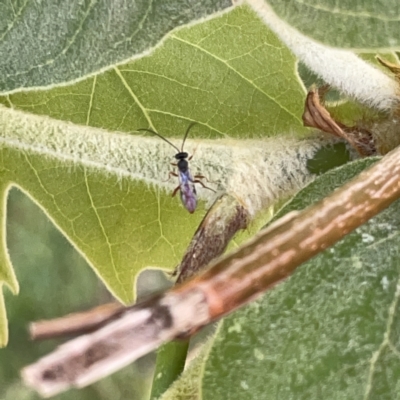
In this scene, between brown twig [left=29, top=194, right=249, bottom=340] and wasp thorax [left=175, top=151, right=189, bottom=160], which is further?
wasp thorax [left=175, top=151, right=189, bottom=160]

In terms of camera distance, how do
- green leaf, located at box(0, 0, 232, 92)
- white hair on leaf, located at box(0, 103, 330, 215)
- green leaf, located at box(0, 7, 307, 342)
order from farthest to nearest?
green leaf, located at box(0, 7, 307, 342), white hair on leaf, located at box(0, 103, 330, 215), green leaf, located at box(0, 0, 232, 92)

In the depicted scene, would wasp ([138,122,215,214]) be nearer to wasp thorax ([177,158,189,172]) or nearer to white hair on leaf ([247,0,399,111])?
wasp thorax ([177,158,189,172])

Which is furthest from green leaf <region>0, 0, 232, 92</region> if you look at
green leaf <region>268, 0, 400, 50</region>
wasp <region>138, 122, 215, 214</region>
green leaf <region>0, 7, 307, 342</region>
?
green leaf <region>0, 7, 307, 342</region>

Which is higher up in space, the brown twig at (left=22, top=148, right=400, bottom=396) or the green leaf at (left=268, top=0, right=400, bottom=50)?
the green leaf at (left=268, top=0, right=400, bottom=50)

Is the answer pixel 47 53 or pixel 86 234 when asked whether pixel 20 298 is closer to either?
pixel 86 234

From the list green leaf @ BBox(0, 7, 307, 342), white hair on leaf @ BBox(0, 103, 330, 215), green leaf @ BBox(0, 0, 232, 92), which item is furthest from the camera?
green leaf @ BBox(0, 7, 307, 342)

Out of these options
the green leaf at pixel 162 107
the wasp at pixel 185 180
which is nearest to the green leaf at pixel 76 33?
the wasp at pixel 185 180

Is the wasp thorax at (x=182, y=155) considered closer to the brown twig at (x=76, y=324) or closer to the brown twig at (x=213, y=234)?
the brown twig at (x=213, y=234)

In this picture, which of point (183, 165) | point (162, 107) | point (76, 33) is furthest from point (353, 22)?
point (162, 107)
